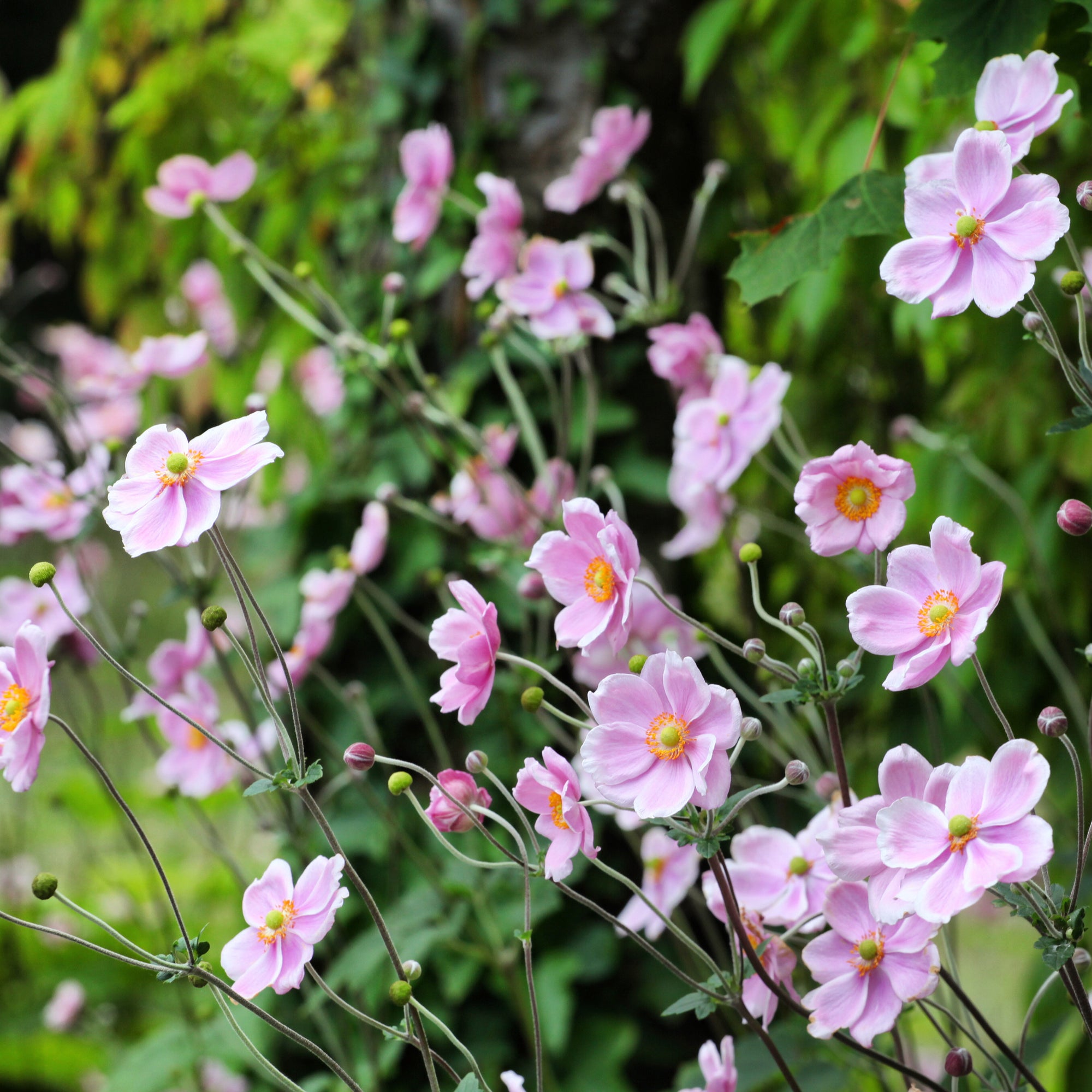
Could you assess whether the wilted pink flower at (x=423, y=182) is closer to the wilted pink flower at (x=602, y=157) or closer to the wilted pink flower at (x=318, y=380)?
the wilted pink flower at (x=602, y=157)

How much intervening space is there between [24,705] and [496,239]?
484 millimetres

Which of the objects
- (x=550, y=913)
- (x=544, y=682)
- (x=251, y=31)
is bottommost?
(x=550, y=913)

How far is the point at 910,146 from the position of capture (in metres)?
1.03

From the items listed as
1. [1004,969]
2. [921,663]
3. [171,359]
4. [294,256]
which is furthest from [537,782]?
[1004,969]

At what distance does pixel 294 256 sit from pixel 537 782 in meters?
1.15

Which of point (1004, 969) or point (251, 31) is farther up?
point (251, 31)

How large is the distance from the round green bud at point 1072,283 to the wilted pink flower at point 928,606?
0.35 ft

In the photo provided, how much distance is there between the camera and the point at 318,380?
5.90 feet

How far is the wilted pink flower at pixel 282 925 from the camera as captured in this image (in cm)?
46

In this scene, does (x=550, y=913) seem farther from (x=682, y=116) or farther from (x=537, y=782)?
(x=682, y=116)

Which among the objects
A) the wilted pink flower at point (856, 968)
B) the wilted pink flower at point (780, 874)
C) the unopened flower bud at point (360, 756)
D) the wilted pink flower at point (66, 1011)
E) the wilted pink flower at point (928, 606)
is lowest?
the wilted pink flower at point (66, 1011)

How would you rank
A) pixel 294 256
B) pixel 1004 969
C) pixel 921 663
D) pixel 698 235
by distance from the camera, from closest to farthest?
1. pixel 921 663
2. pixel 698 235
3. pixel 294 256
4. pixel 1004 969

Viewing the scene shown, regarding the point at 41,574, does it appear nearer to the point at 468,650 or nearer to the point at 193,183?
the point at 468,650

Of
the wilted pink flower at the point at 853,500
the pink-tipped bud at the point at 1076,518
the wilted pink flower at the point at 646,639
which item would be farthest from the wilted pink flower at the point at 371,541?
the pink-tipped bud at the point at 1076,518
